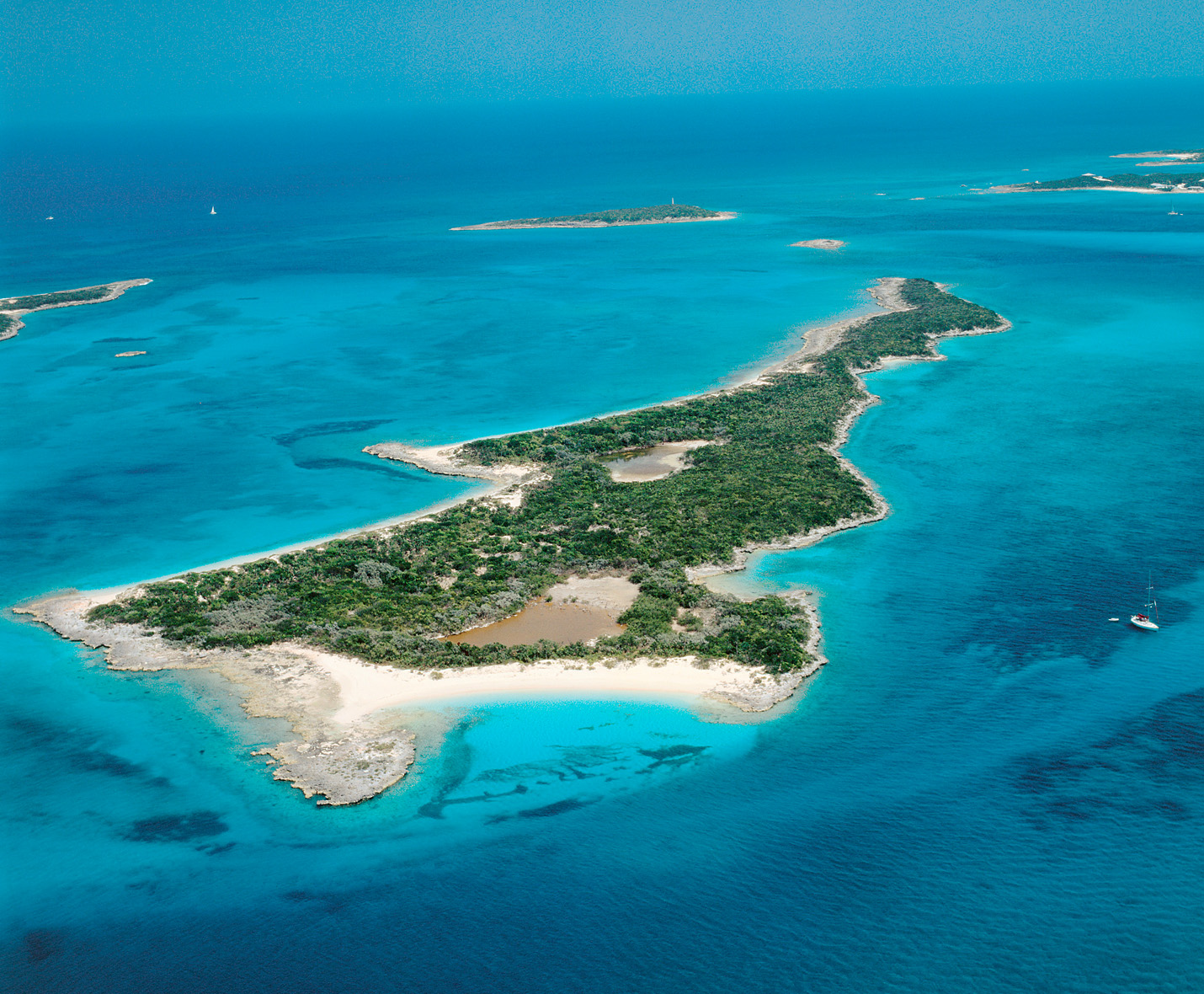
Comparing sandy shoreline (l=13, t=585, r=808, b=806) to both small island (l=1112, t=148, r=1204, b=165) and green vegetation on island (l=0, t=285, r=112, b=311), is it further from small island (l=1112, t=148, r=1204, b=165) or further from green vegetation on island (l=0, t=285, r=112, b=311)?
small island (l=1112, t=148, r=1204, b=165)

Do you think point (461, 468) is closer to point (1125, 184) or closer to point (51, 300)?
point (51, 300)

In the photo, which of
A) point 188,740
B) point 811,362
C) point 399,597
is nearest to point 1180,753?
point 399,597

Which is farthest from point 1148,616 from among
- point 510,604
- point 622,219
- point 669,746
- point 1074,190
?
point 1074,190

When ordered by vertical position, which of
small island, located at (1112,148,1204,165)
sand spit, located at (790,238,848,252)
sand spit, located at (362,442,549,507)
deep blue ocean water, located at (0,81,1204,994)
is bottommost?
deep blue ocean water, located at (0,81,1204,994)

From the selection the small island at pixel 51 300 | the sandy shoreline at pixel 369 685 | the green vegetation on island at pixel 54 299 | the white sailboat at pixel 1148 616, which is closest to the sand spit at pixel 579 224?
A: the small island at pixel 51 300

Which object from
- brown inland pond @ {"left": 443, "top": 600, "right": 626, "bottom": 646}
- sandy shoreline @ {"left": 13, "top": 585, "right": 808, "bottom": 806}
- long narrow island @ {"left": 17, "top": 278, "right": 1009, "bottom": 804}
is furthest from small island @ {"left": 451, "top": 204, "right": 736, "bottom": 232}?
sandy shoreline @ {"left": 13, "top": 585, "right": 808, "bottom": 806}

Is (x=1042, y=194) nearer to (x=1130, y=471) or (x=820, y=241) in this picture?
(x=820, y=241)

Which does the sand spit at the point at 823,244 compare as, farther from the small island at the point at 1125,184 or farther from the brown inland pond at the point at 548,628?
the brown inland pond at the point at 548,628
